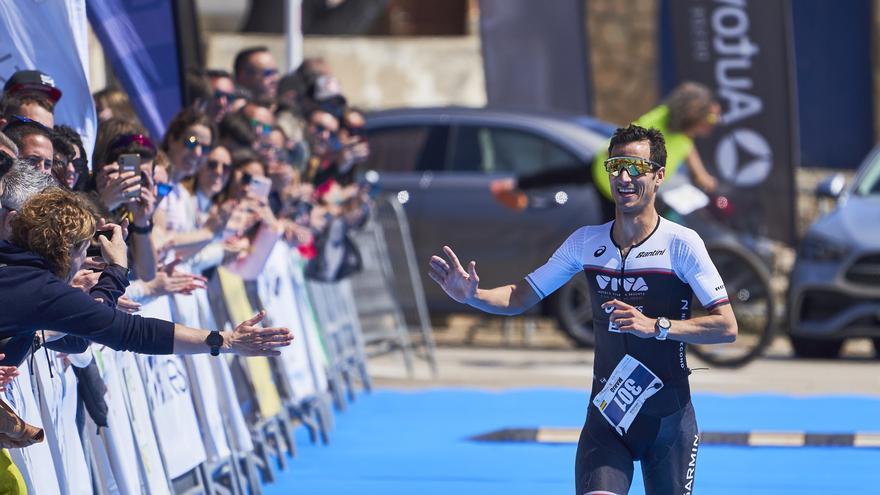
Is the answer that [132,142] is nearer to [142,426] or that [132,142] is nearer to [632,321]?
[142,426]

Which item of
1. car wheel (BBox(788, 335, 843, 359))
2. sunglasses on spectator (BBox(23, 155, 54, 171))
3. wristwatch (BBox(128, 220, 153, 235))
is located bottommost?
car wheel (BBox(788, 335, 843, 359))

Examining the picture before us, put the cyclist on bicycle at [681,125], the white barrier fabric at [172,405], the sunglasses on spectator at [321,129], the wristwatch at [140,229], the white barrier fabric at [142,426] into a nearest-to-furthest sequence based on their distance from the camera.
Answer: the white barrier fabric at [142,426], the wristwatch at [140,229], the white barrier fabric at [172,405], the sunglasses on spectator at [321,129], the cyclist on bicycle at [681,125]

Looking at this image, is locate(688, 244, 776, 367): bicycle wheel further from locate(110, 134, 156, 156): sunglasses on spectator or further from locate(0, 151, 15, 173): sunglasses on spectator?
locate(0, 151, 15, 173): sunglasses on spectator

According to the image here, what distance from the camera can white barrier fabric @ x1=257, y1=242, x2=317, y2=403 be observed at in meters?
10.2

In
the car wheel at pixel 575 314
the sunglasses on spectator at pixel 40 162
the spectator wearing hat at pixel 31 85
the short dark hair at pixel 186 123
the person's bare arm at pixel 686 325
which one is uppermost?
the spectator wearing hat at pixel 31 85

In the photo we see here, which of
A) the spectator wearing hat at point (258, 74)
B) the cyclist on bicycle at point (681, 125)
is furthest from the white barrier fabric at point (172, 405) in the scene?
the cyclist on bicycle at point (681, 125)

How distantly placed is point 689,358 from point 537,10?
487 cm

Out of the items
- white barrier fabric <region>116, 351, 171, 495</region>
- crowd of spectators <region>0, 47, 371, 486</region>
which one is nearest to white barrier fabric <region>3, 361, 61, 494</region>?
crowd of spectators <region>0, 47, 371, 486</region>

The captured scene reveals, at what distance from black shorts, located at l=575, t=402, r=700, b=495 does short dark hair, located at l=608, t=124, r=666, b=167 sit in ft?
2.84

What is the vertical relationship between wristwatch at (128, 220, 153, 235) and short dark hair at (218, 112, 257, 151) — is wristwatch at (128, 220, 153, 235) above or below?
below

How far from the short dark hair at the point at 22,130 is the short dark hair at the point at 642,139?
1.98m

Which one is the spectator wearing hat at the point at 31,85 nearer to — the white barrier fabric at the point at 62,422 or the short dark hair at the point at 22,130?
the short dark hair at the point at 22,130

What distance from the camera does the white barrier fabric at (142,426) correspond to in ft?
22.9

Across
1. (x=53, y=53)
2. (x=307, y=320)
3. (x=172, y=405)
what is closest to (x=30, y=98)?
(x=53, y=53)
